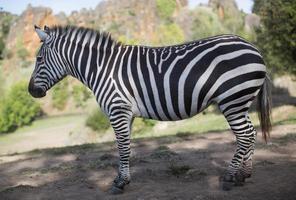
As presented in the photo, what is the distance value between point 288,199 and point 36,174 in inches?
185

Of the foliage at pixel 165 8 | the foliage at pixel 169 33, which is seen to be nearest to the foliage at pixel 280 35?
the foliage at pixel 165 8

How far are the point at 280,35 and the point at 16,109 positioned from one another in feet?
80.2

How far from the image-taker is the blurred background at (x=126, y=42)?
17.8 meters

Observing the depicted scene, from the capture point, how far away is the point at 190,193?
555 centimetres

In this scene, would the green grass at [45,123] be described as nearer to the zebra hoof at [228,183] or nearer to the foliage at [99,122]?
the foliage at [99,122]

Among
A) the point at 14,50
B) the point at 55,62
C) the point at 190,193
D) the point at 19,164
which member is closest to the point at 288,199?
the point at 190,193

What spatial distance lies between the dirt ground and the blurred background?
15.1 feet

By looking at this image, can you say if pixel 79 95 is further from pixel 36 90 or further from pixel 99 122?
pixel 36 90

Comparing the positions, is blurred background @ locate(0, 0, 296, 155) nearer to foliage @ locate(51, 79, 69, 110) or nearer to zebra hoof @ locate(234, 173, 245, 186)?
foliage @ locate(51, 79, 69, 110)

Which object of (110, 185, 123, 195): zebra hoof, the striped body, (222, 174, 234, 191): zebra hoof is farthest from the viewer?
(110, 185, 123, 195): zebra hoof

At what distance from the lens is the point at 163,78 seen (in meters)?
5.76

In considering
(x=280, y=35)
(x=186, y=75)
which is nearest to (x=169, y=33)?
(x=280, y=35)

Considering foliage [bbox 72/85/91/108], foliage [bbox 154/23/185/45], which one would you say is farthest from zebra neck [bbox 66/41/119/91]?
foliage [bbox 154/23/185/45]

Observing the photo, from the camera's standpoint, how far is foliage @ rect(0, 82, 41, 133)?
34.7 metres
